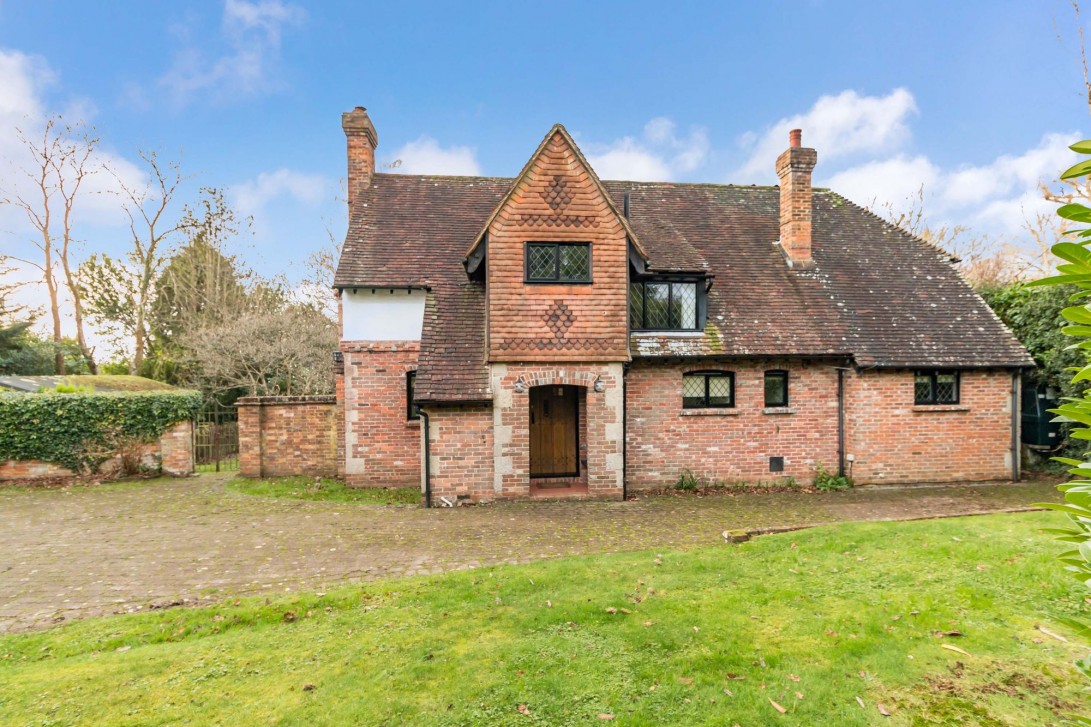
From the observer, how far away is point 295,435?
587 inches

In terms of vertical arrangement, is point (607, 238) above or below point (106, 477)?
above

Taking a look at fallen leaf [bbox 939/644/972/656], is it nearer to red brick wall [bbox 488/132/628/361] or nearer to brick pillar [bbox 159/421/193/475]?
red brick wall [bbox 488/132/628/361]

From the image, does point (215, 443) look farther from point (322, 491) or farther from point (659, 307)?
point (659, 307)

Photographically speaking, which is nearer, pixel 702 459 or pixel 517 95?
pixel 702 459

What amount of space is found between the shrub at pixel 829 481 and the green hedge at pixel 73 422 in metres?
17.2

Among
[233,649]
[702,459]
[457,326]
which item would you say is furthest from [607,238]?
[233,649]

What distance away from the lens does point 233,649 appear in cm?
511

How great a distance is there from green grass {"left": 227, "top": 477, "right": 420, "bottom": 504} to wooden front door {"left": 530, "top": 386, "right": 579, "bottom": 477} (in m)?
3.12

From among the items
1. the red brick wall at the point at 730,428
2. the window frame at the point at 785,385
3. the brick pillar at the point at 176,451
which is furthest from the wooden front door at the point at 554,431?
the brick pillar at the point at 176,451

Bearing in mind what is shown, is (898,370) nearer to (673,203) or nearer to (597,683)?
(673,203)

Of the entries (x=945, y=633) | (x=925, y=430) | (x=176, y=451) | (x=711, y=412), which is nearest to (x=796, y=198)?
(x=711, y=412)

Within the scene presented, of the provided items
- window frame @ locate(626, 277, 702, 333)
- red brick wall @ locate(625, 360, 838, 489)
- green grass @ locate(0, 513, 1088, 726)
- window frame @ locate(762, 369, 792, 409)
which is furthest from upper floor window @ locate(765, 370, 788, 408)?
green grass @ locate(0, 513, 1088, 726)

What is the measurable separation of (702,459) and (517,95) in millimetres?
13192

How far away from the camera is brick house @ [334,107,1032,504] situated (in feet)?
37.4
